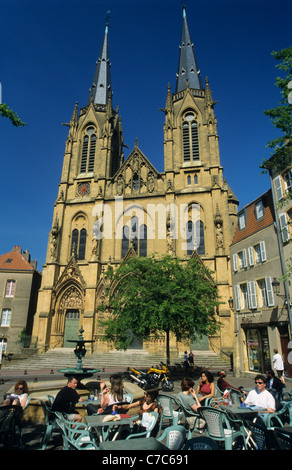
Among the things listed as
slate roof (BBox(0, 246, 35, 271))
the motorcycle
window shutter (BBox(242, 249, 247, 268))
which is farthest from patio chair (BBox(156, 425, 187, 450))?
slate roof (BBox(0, 246, 35, 271))

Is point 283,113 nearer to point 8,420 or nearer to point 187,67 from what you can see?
point 8,420

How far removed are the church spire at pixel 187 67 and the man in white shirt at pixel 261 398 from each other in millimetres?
36676

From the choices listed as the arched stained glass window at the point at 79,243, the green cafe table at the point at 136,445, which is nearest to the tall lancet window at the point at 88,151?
the arched stained glass window at the point at 79,243

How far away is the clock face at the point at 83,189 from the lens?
107 ft

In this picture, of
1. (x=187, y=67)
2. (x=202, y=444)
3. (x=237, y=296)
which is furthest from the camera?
(x=187, y=67)

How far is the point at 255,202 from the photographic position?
Answer: 19.0 metres

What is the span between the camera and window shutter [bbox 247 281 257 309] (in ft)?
55.6

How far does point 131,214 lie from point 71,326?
12.3m

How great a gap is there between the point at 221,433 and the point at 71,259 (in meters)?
25.6

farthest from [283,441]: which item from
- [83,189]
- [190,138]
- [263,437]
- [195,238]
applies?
[190,138]

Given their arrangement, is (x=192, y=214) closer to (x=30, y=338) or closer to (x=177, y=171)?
(x=177, y=171)

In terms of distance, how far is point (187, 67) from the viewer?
39.2m

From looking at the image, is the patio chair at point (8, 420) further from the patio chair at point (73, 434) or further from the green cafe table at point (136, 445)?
the green cafe table at point (136, 445)
